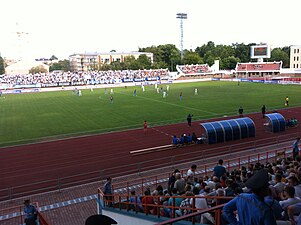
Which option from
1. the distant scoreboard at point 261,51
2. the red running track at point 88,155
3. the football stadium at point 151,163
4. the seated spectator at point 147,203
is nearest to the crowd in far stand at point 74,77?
the distant scoreboard at point 261,51

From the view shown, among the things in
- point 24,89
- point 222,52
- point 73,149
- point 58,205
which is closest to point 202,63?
point 222,52

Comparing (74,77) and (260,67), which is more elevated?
(260,67)

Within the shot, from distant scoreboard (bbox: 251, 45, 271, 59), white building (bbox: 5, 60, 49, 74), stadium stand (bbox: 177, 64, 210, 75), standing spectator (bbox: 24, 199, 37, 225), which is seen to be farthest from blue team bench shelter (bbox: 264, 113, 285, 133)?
white building (bbox: 5, 60, 49, 74)

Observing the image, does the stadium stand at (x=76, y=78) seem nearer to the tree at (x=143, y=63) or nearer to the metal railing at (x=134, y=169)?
the tree at (x=143, y=63)

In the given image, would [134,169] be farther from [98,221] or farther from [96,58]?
[96,58]

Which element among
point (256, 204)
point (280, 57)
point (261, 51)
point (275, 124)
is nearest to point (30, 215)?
point (256, 204)

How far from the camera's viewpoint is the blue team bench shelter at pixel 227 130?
22594mm

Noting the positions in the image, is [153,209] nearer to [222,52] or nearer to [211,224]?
[211,224]

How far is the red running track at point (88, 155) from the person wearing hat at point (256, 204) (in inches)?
572

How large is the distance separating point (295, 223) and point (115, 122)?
27.6 metres

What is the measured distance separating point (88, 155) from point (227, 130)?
413 inches

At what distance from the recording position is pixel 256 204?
130 inches

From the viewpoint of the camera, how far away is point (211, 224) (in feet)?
18.7

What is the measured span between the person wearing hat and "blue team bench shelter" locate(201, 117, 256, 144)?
19.3 m
